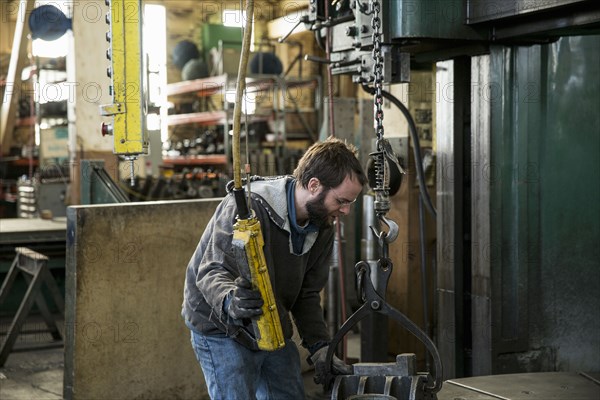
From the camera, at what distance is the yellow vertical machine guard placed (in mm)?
1748

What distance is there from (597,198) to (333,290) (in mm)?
1401

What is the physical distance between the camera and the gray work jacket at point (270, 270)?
75.0 inches

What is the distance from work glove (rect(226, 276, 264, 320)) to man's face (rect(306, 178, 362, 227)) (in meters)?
0.33

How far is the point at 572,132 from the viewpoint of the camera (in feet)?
8.98

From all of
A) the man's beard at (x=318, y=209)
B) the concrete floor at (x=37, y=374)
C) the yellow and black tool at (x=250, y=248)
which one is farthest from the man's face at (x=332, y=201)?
the concrete floor at (x=37, y=374)

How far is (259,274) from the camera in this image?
1.78 meters

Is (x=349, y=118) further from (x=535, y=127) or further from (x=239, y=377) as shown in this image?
(x=239, y=377)

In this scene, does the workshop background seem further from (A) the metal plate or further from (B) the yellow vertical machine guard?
(B) the yellow vertical machine guard

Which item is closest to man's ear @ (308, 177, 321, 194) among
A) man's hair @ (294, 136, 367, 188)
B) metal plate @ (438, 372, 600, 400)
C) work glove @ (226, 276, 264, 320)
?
man's hair @ (294, 136, 367, 188)

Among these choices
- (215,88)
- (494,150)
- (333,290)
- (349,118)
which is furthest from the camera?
(215,88)

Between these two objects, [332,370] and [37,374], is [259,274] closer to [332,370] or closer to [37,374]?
[332,370]

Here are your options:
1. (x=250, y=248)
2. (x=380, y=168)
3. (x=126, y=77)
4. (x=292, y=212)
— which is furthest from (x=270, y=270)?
(x=126, y=77)

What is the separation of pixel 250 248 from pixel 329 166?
0.36 meters

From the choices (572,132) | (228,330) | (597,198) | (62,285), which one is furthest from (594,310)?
(62,285)
